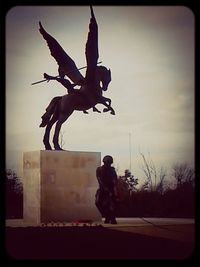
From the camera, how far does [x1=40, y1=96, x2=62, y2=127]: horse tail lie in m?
9.90

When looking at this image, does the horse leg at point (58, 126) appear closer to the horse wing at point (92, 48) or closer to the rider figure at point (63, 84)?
the rider figure at point (63, 84)

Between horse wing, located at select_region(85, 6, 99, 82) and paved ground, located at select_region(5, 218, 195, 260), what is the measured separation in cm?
276

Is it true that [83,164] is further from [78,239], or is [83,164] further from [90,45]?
[78,239]

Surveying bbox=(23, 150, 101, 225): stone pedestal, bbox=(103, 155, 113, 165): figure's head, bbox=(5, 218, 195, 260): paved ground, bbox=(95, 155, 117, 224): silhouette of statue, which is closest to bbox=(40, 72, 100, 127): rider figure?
bbox=(23, 150, 101, 225): stone pedestal

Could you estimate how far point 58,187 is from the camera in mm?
9664

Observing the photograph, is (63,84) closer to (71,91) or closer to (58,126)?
(71,91)

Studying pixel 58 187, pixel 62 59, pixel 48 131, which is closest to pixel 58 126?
pixel 48 131

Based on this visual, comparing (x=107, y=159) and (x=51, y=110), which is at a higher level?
(x=51, y=110)

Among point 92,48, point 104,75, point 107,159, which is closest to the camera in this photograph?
point 107,159

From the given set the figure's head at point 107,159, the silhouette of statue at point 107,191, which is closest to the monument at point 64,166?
the silhouette of statue at point 107,191

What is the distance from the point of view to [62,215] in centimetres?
956

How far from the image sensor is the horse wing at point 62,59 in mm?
9805

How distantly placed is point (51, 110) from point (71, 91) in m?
0.53

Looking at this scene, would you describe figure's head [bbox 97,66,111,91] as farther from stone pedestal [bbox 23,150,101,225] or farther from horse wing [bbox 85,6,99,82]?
stone pedestal [bbox 23,150,101,225]
